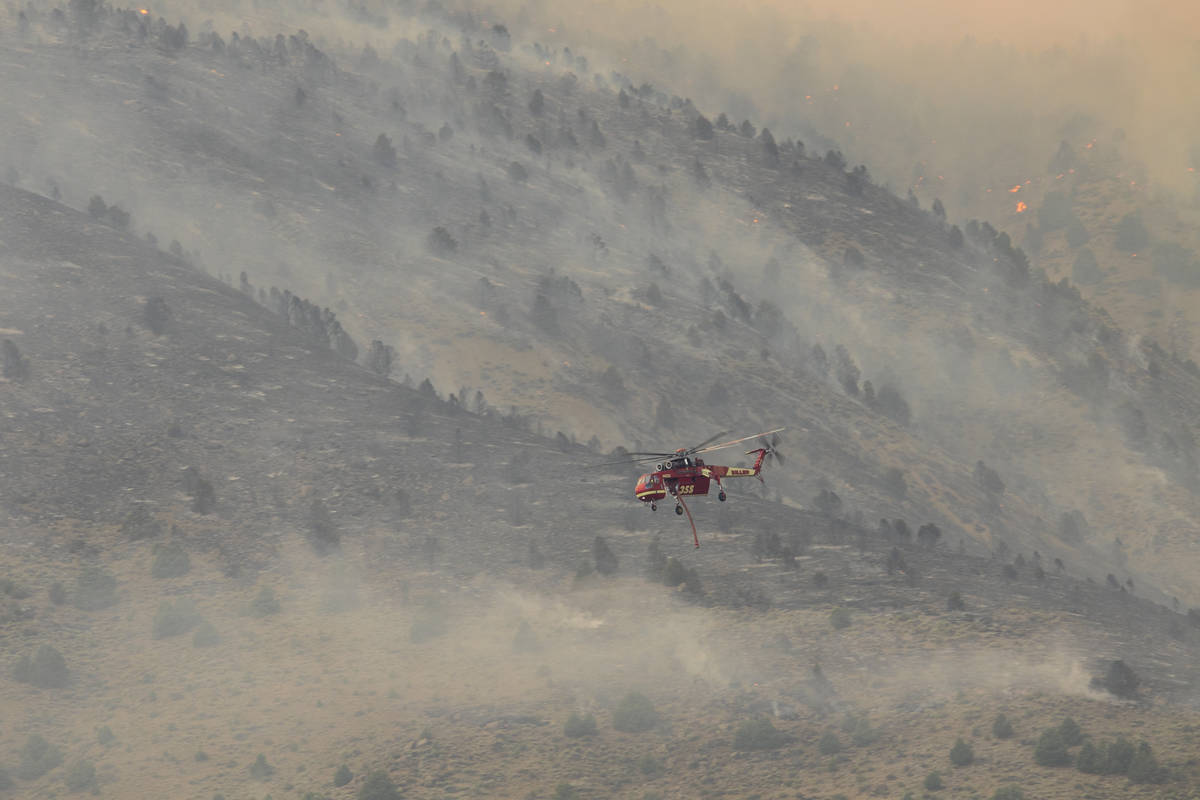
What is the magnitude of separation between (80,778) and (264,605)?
18.1 m

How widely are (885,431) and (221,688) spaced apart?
72155 millimetres

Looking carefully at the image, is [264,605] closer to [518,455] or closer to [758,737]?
[518,455]

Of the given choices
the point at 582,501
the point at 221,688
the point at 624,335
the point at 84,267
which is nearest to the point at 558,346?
the point at 624,335

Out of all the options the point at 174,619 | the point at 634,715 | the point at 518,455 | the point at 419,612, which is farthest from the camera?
the point at 518,455

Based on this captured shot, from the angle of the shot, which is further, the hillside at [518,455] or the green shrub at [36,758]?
the hillside at [518,455]

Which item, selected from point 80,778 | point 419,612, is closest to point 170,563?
point 419,612

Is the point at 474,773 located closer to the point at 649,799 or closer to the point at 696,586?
the point at 649,799

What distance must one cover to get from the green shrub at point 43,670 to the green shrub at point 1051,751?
50.7 metres

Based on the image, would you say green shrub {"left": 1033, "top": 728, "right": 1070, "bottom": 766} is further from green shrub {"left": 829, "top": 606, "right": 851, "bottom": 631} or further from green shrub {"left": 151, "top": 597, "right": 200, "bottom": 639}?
green shrub {"left": 151, "top": 597, "right": 200, "bottom": 639}

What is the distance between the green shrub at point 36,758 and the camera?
63.5m

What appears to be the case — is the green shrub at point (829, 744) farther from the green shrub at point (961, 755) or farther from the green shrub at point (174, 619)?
the green shrub at point (174, 619)

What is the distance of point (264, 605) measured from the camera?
7944 centimetres

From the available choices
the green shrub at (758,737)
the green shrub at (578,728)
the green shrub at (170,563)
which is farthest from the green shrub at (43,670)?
the green shrub at (758,737)

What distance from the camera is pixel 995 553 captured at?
4163 inches
